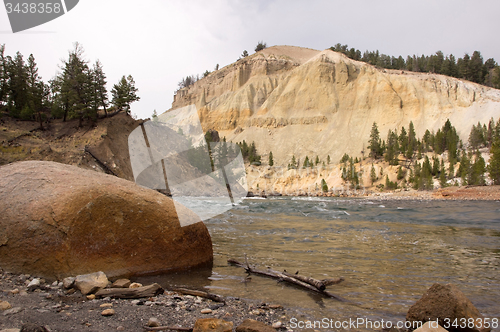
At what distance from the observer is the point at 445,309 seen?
10.1ft

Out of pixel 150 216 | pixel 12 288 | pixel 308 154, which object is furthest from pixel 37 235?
pixel 308 154

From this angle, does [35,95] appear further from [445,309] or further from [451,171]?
[451,171]

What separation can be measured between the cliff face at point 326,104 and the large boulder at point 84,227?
245 feet

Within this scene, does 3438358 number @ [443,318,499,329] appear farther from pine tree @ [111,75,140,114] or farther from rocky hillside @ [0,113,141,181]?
pine tree @ [111,75,140,114]

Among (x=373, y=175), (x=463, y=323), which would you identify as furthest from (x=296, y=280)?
(x=373, y=175)

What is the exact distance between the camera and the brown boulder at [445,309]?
9.81ft

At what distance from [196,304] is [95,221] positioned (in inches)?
86.1

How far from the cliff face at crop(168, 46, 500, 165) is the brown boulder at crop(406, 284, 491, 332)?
75.5 m

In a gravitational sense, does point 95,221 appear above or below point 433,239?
above

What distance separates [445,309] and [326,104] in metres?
90.5

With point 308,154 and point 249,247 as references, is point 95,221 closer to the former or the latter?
point 249,247

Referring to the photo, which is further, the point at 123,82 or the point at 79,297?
the point at 123,82

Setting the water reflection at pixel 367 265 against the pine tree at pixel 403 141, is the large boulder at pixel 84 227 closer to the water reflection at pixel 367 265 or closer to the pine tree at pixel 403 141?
the water reflection at pixel 367 265

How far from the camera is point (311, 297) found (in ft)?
13.5
